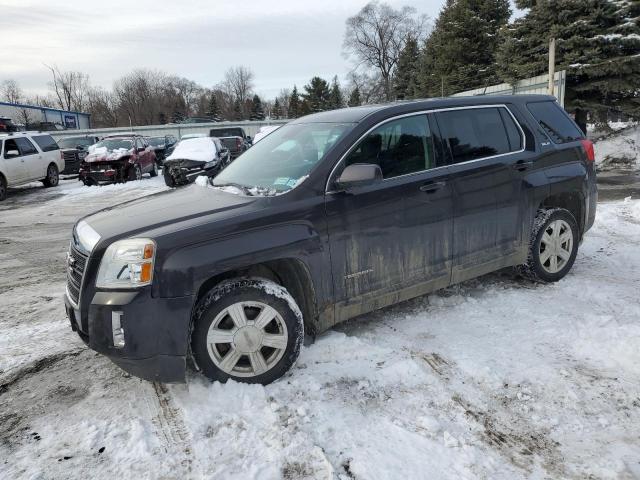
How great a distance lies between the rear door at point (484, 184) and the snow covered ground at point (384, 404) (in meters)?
0.51

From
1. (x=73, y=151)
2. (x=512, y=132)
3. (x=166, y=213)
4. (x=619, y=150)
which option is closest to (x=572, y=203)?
(x=512, y=132)

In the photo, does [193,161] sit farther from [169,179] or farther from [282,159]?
[282,159]

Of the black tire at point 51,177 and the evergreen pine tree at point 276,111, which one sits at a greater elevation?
the evergreen pine tree at point 276,111

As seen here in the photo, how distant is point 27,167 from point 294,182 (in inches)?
652

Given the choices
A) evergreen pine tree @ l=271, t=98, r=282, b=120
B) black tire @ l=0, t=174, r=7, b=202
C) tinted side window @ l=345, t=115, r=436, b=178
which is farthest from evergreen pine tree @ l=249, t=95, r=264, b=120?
tinted side window @ l=345, t=115, r=436, b=178

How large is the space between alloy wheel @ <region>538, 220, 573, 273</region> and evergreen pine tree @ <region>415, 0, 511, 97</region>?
84.5ft

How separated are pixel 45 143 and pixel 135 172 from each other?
3.60 m

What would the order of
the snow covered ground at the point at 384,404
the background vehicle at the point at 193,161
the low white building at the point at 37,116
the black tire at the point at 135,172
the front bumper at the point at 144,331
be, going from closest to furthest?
the snow covered ground at the point at 384,404 < the front bumper at the point at 144,331 < the background vehicle at the point at 193,161 < the black tire at the point at 135,172 < the low white building at the point at 37,116

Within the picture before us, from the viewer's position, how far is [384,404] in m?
3.03

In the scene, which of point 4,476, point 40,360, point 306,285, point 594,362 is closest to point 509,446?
point 594,362

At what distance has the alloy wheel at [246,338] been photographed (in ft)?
10.3

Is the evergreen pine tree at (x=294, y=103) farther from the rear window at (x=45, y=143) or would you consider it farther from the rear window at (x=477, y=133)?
the rear window at (x=477, y=133)

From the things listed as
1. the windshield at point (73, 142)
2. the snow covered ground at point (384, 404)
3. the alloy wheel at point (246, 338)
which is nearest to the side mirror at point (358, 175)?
the alloy wheel at point (246, 338)

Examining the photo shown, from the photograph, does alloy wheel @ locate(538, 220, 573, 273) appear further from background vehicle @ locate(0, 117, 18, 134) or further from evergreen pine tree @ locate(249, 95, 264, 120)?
evergreen pine tree @ locate(249, 95, 264, 120)
